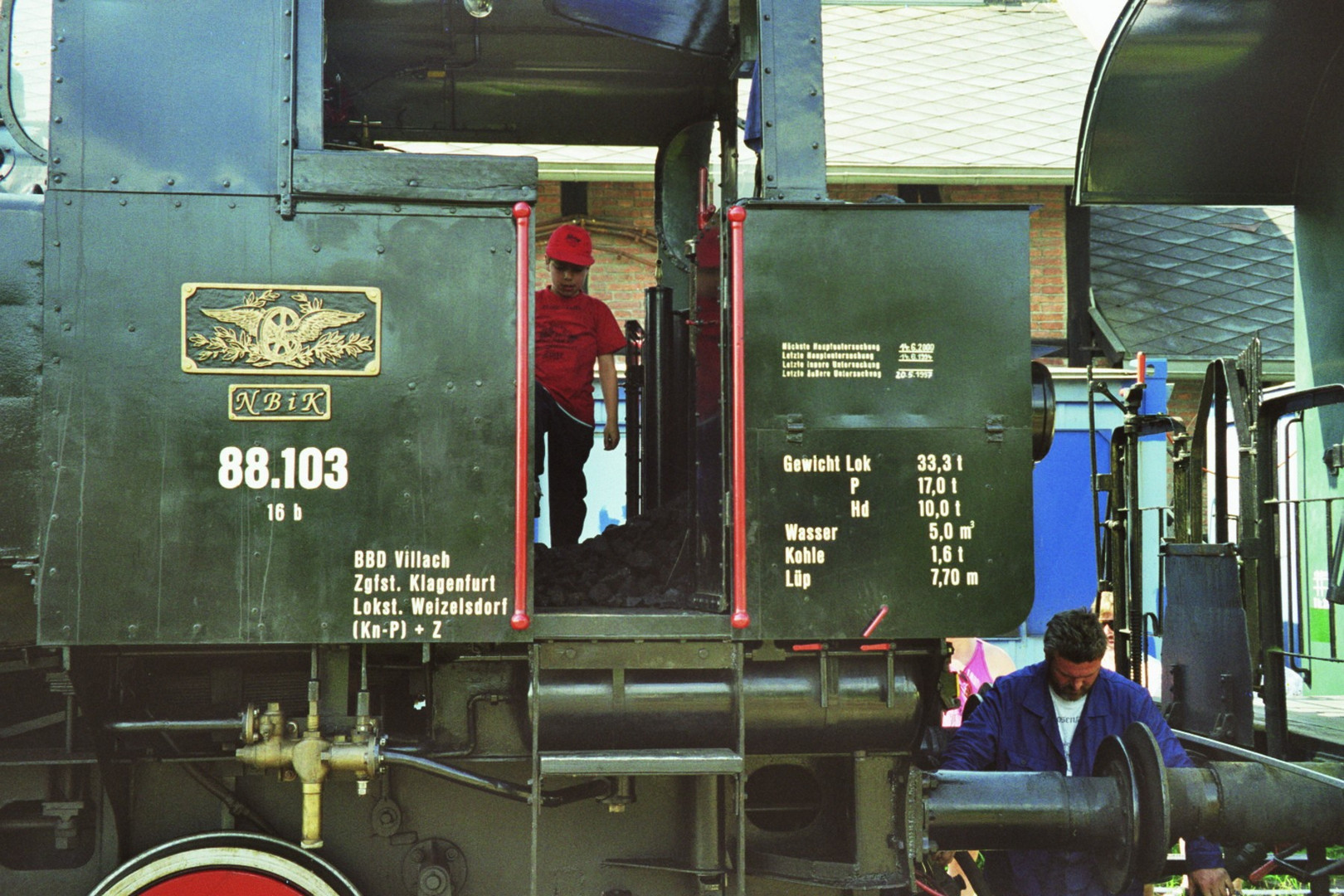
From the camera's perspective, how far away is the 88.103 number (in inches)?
134

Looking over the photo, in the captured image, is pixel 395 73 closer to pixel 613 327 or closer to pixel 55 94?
pixel 613 327

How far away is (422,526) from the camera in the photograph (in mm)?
3484

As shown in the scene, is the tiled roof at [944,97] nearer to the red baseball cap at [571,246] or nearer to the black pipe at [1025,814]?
the red baseball cap at [571,246]

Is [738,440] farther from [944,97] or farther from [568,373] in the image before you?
[944,97]

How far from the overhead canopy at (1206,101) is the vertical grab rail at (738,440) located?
2.55 metres

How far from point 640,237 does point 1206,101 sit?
6.24 metres

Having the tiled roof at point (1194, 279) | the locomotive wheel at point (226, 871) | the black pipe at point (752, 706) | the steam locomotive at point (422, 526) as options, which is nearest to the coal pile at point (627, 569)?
the steam locomotive at point (422, 526)

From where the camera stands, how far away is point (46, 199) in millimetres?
3385

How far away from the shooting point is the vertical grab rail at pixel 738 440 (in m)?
3.53

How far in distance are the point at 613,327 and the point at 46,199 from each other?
8.24 feet

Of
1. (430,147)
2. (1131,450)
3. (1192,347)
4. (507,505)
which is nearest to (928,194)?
(1192,347)

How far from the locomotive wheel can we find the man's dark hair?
2560mm

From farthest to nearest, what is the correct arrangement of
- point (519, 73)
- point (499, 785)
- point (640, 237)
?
point (640, 237), point (519, 73), point (499, 785)


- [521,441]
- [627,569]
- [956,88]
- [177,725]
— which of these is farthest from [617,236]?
[177,725]
